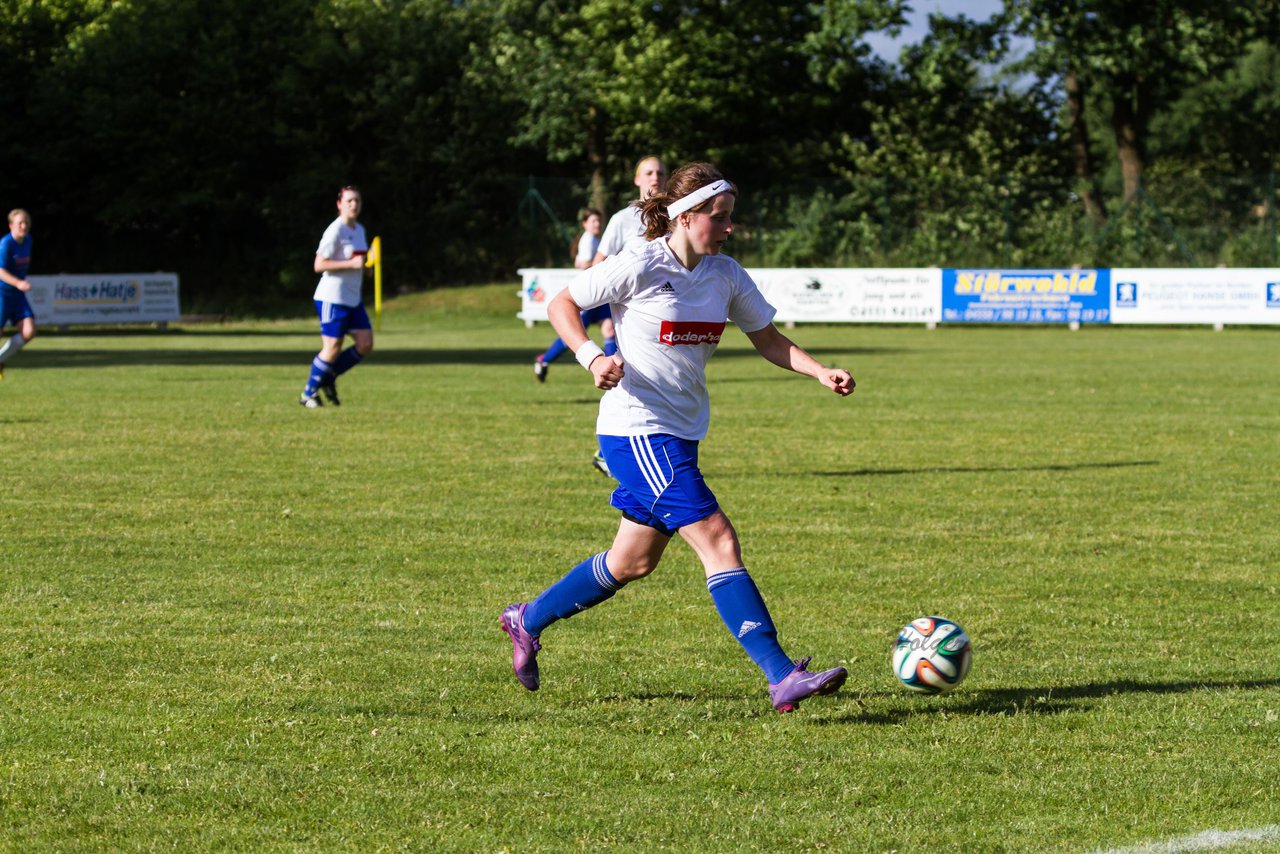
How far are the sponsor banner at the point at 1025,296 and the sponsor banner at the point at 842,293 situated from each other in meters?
0.49

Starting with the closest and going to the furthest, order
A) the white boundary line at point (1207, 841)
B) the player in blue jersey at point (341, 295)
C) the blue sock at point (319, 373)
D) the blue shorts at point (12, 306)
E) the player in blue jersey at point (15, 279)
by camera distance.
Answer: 1. the white boundary line at point (1207, 841)
2. the player in blue jersey at point (341, 295)
3. the blue sock at point (319, 373)
4. the player in blue jersey at point (15, 279)
5. the blue shorts at point (12, 306)

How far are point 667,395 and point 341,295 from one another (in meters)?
10.7

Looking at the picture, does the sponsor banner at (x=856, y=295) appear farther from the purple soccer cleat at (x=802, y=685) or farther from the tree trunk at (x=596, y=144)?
the purple soccer cleat at (x=802, y=685)

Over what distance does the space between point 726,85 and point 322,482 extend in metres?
36.7

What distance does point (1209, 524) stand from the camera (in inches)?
375

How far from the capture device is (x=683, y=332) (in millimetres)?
5613

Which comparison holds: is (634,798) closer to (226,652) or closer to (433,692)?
(433,692)

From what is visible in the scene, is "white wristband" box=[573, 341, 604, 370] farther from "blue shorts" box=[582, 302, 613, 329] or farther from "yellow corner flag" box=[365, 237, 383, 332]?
"yellow corner flag" box=[365, 237, 383, 332]

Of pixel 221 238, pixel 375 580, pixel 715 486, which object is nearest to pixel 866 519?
pixel 715 486

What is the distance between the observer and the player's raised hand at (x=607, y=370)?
5.23 m

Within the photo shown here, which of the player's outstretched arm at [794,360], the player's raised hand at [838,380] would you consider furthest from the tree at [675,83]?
→ the player's raised hand at [838,380]

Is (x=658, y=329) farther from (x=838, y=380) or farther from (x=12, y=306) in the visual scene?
(x=12, y=306)

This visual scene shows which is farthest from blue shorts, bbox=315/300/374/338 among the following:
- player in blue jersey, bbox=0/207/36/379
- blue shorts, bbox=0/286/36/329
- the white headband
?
the white headband

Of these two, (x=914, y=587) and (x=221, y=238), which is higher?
(x=221, y=238)
